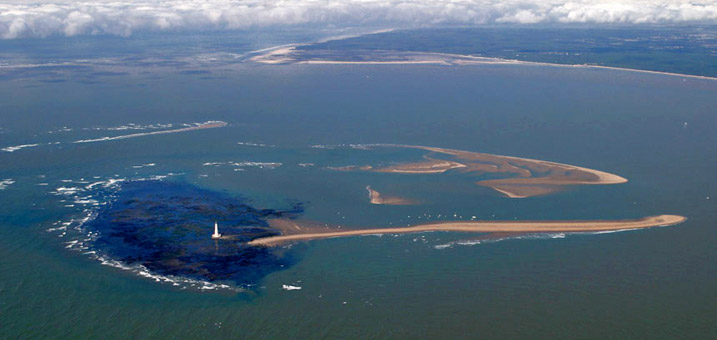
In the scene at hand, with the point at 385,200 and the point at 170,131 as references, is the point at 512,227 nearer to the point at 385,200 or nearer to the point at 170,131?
the point at 385,200

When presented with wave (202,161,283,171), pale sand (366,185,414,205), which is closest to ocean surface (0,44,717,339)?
wave (202,161,283,171)

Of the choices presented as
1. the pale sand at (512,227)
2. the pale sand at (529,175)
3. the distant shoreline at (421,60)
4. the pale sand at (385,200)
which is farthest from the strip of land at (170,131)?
the distant shoreline at (421,60)

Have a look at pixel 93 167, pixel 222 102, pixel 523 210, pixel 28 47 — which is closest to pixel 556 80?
pixel 222 102

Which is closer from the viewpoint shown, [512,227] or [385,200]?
[512,227]

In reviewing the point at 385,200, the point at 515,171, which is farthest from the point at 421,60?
the point at 385,200

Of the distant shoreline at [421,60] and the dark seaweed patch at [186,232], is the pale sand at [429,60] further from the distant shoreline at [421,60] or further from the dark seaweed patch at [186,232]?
the dark seaweed patch at [186,232]
